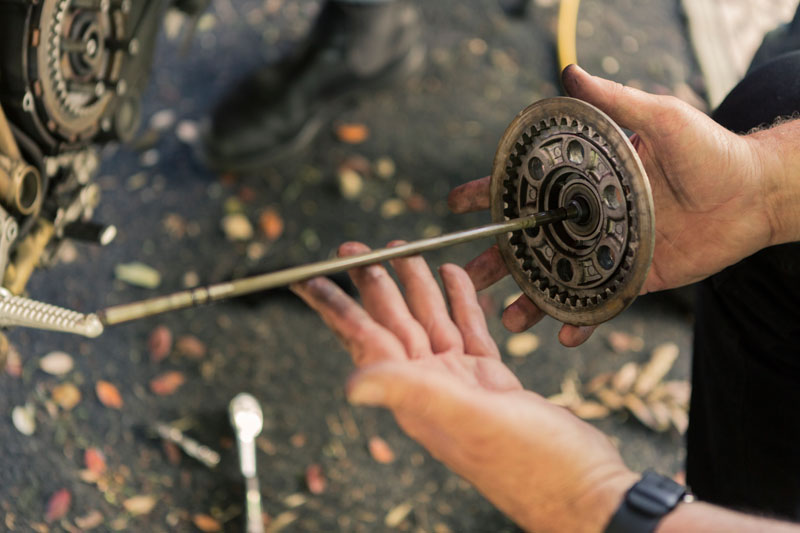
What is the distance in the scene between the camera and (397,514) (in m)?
1.27

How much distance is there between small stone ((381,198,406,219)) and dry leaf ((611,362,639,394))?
605 millimetres

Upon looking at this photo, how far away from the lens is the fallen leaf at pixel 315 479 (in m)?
1.28

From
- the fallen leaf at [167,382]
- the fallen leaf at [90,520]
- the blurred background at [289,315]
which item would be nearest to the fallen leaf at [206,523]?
the blurred background at [289,315]

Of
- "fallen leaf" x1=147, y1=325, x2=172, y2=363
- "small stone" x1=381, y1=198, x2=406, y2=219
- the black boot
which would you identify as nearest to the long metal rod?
"fallen leaf" x1=147, y1=325, x2=172, y2=363

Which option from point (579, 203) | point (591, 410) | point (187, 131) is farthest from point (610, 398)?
point (187, 131)

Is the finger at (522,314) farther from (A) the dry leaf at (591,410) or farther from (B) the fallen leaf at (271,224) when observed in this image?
→ (B) the fallen leaf at (271,224)

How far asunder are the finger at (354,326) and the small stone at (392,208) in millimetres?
934

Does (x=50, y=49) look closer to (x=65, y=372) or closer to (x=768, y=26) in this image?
(x=65, y=372)

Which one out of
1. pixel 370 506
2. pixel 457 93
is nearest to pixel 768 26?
pixel 457 93

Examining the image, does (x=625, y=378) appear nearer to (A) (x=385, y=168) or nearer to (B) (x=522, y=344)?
(B) (x=522, y=344)

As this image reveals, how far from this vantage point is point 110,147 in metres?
1.68

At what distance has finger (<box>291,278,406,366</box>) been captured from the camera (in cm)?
68

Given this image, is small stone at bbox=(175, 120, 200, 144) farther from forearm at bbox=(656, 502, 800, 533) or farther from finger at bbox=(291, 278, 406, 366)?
forearm at bbox=(656, 502, 800, 533)

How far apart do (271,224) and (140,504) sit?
66 centimetres
